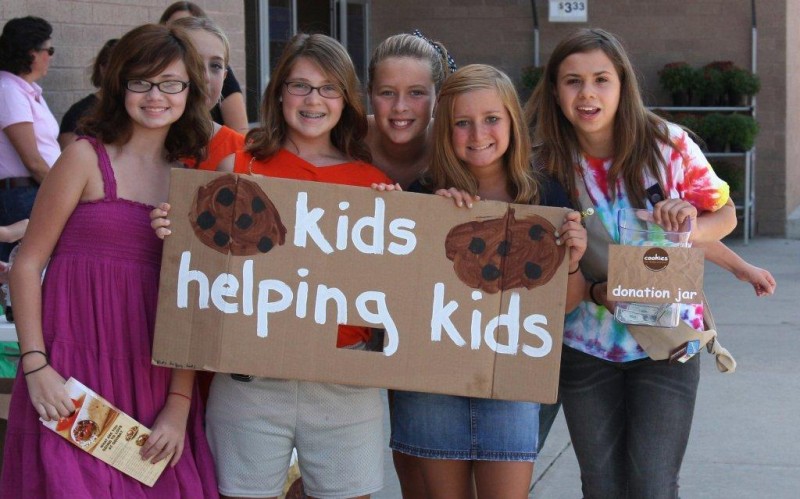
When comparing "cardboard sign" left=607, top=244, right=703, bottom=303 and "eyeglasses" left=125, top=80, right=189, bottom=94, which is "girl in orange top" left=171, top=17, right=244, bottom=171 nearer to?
"eyeglasses" left=125, top=80, right=189, bottom=94

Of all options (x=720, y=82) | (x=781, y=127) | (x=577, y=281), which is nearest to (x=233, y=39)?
(x=577, y=281)

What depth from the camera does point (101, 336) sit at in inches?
105

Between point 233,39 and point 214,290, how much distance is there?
4493 mm

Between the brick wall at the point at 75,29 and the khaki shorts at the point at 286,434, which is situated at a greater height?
the brick wall at the point at 75,29

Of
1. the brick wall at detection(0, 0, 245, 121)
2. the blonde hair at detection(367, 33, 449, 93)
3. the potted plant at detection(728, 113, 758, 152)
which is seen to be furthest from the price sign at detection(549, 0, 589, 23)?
the blonde hair at detection(367, 33, 449, 93)

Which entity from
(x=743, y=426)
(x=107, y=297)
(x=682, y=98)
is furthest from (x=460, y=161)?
(x=682, y=98)

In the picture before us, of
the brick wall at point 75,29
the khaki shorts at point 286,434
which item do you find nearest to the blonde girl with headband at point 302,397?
the khaki shorts at point 286,434

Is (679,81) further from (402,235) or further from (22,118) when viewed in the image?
(402,235)

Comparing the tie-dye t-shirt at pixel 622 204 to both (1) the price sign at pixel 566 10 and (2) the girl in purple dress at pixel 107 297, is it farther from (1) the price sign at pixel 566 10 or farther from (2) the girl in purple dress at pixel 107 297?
(1) the price sign at pixel 566 10

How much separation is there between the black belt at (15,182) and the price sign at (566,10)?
6759 mm

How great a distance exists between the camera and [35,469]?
2.61 meters

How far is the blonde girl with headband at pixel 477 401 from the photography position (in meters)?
2.79

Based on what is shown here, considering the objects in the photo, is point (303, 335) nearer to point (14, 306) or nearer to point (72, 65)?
point (14, 306)

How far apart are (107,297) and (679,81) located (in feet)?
29.0
